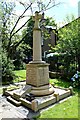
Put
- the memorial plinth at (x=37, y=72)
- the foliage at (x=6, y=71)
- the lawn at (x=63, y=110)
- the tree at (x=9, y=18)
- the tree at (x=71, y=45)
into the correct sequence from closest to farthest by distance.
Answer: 1. the lawn at (x=63, y=110)
2. the memorial plinth at (x=37, y=72)
3. the tree at (x=71, y=45)
4. the foliage at (x=6, y=71)
5. the tree at (x=9, y=18)

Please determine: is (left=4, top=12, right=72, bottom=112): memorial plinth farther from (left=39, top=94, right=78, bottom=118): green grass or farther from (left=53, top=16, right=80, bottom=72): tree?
(left=53, top=16, right=80, bottom=72): tree

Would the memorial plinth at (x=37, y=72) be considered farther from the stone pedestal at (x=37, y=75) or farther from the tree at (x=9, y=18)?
the tree at (x=9, y=18)

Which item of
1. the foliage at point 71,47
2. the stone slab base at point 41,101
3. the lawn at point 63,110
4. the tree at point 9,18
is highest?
the tree at point 9,18

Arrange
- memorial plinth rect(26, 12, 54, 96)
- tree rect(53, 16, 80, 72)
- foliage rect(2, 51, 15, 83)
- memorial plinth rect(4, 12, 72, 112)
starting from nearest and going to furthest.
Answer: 1. memorial plinth rect(4, 12, 72, 112)
2. memorial plinth rect(26, 12, 54, 96)
3. tree rect(53, 16, 80, 72)
4. foliage rect(2, 51, 15, 83)

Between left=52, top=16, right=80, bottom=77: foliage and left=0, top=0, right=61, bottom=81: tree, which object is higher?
left=0, top=0, right=61, bottom=81: tree

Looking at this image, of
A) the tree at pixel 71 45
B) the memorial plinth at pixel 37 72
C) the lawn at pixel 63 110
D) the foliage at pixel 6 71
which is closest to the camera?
the lawn at pixel 63 110

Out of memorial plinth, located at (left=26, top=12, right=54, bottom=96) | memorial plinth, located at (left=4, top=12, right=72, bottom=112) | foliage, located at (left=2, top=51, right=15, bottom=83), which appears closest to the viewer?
memorial plinth, located at (left=4, top=12, right=72, bottom=112)

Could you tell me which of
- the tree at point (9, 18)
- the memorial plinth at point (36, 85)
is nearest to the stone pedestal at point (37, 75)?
the memorial plinth at point (36, 85)

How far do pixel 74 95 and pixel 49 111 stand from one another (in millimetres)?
2998

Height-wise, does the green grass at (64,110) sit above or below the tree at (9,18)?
below

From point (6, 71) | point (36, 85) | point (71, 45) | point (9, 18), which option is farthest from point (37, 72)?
point (9, 18)

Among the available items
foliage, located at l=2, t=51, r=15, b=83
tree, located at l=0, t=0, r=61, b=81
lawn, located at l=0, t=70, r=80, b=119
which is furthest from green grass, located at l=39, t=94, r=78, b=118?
tree, located at l=0, t=0, r=61, b=81

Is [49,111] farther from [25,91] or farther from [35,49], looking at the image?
[35,49]

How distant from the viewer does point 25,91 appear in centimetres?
912
